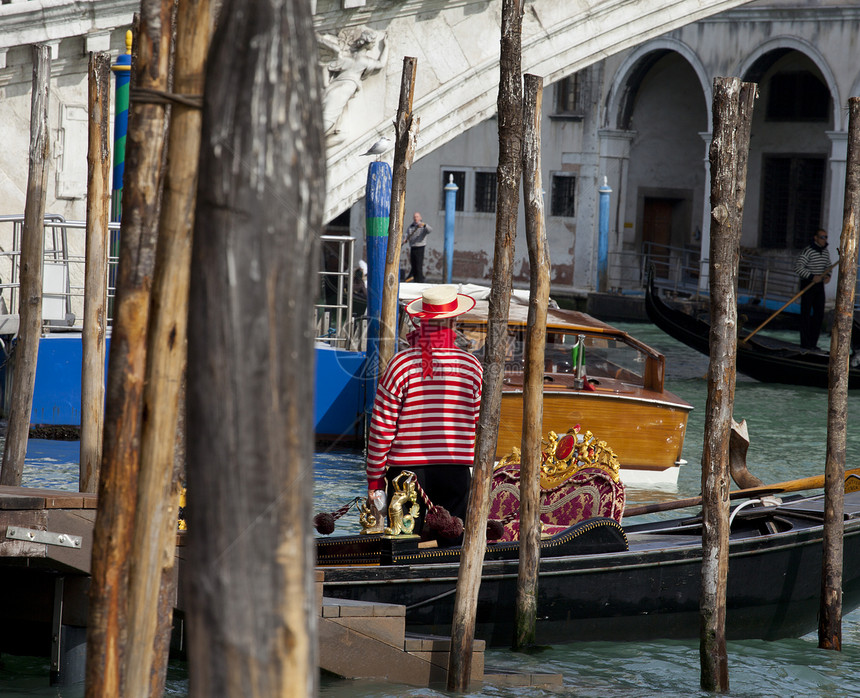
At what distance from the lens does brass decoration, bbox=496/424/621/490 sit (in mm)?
4102

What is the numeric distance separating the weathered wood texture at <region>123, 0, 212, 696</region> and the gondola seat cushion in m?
2.18

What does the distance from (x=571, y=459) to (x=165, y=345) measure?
2448mm

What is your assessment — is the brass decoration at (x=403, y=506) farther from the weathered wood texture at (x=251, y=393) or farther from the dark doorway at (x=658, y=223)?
the dark doorway at (x=658, y=223)

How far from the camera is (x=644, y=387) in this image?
6.68 meters

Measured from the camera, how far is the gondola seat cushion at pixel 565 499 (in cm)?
404

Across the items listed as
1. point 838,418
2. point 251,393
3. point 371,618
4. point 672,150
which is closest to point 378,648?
point 371,618

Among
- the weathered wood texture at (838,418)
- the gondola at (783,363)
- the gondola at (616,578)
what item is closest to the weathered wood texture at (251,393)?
the gondola at (616,578)

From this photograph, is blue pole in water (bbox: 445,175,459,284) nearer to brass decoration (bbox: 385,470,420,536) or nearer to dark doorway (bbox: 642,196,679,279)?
dark doorway (bbox: 642,196,679,279)

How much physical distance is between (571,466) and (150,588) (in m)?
2.35

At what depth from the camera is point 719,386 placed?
335cm

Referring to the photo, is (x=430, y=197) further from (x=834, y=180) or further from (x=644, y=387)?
(x=644, y=387)

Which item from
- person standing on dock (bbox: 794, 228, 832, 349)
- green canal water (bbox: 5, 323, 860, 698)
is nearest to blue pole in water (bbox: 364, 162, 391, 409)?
green canal water (bbox: 5, 323, 860, 698)

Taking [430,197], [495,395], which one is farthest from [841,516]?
[430,197]

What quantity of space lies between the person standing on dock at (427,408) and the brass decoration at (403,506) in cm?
6
